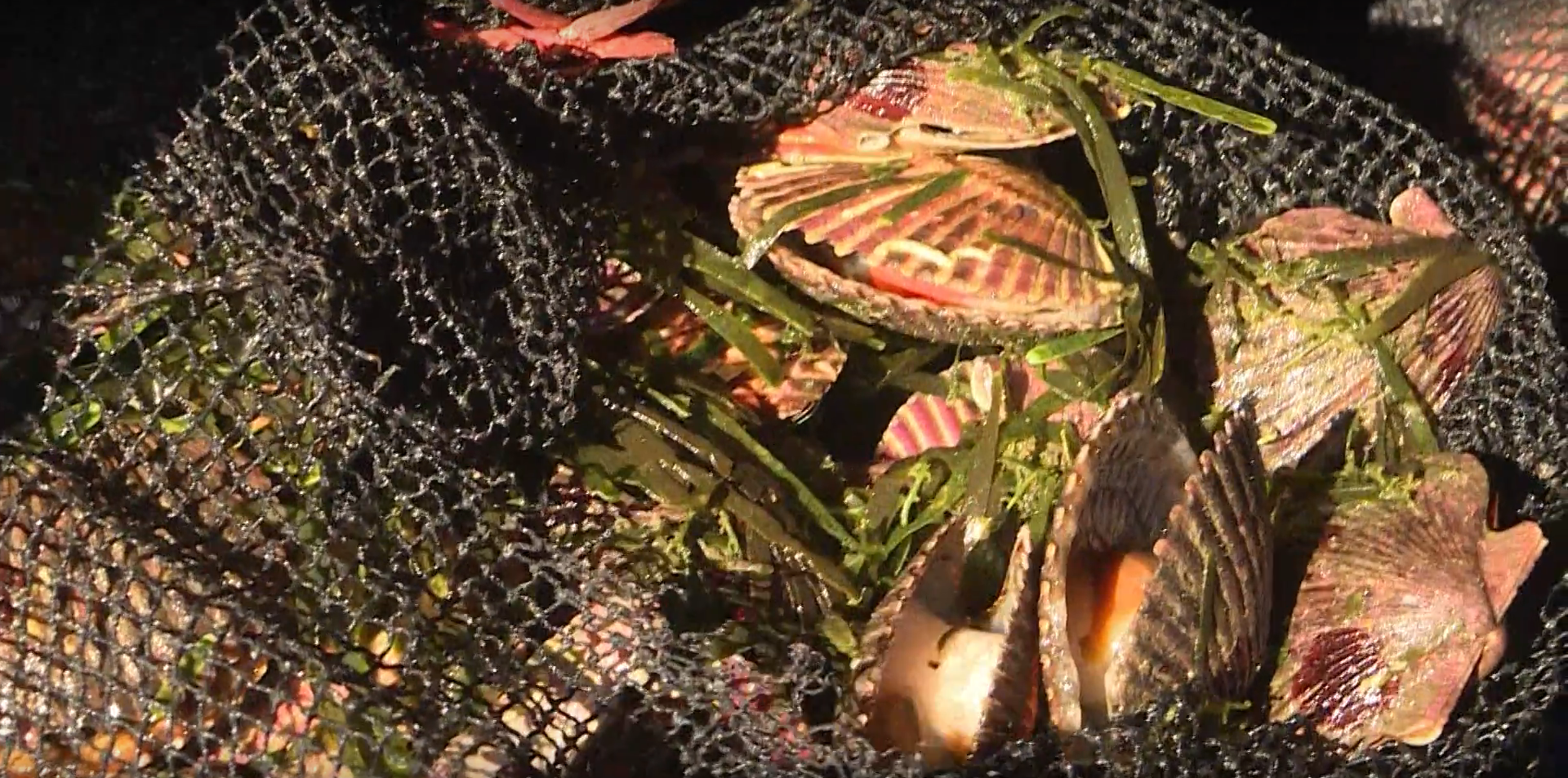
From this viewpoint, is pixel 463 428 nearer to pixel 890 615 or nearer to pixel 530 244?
pixel 530 244

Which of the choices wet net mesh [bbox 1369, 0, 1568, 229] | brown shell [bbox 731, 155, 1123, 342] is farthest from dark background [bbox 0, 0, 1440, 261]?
wet net mesh [bbox 1369, 0, 1568, 229]

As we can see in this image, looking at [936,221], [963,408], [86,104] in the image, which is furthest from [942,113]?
[86,104]

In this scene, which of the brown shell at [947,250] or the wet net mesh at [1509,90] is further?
the wet net mesh at [1509,90]

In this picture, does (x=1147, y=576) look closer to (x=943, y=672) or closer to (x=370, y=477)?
(x=943, y=672)

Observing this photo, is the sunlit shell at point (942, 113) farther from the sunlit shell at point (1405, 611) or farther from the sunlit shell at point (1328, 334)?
the sunlit shell at point (1405, 611)

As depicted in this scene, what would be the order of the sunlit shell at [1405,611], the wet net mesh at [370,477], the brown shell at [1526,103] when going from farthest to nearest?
the brown shell at [1526,103] → the sunlit shell at [1405,611] → the wet net mesh at [370,477]

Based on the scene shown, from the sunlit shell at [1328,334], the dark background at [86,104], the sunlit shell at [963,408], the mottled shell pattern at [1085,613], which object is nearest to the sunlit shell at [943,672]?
the mottled shell pattern at [1085,613]

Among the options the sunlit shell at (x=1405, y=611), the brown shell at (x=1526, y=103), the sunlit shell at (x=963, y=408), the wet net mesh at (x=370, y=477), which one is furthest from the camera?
the brown shell at (x=1526, y=103)
